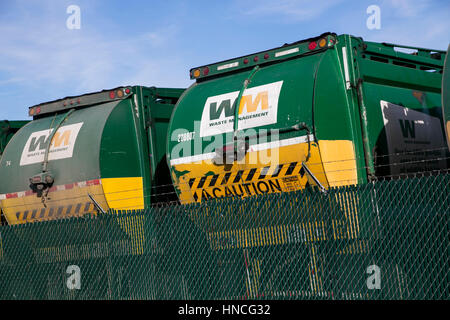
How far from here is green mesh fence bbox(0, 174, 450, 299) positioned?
21.2 ft

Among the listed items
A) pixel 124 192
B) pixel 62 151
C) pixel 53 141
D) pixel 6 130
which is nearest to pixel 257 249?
pixel 124 192

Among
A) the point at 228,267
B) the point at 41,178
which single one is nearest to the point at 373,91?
the point at 228,267

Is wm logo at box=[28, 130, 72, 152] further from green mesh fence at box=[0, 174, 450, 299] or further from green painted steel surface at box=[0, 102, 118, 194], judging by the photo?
green mesh fence at box=[0, 174, 450, 299]

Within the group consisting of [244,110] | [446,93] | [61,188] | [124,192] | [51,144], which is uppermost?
[51,144]

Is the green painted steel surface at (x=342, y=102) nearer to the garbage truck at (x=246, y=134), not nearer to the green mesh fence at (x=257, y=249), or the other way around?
the garbage truck at (x=246, y=134)

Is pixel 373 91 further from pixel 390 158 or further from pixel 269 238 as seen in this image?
pixel 269 238

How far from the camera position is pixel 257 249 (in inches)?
301

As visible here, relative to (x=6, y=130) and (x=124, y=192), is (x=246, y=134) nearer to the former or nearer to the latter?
(x=124, y=192)

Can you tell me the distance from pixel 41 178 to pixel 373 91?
525 cm

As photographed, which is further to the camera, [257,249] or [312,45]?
[312,45]

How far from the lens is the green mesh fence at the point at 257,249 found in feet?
21.2

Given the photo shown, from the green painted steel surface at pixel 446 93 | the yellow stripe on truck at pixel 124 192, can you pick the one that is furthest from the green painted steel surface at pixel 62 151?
the green painted steel surface at pixel 446 93

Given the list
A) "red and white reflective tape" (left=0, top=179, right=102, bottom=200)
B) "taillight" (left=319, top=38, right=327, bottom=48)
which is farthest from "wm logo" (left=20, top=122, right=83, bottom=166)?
"taillight" (left=319, top=38, right=327, bottom=48)
